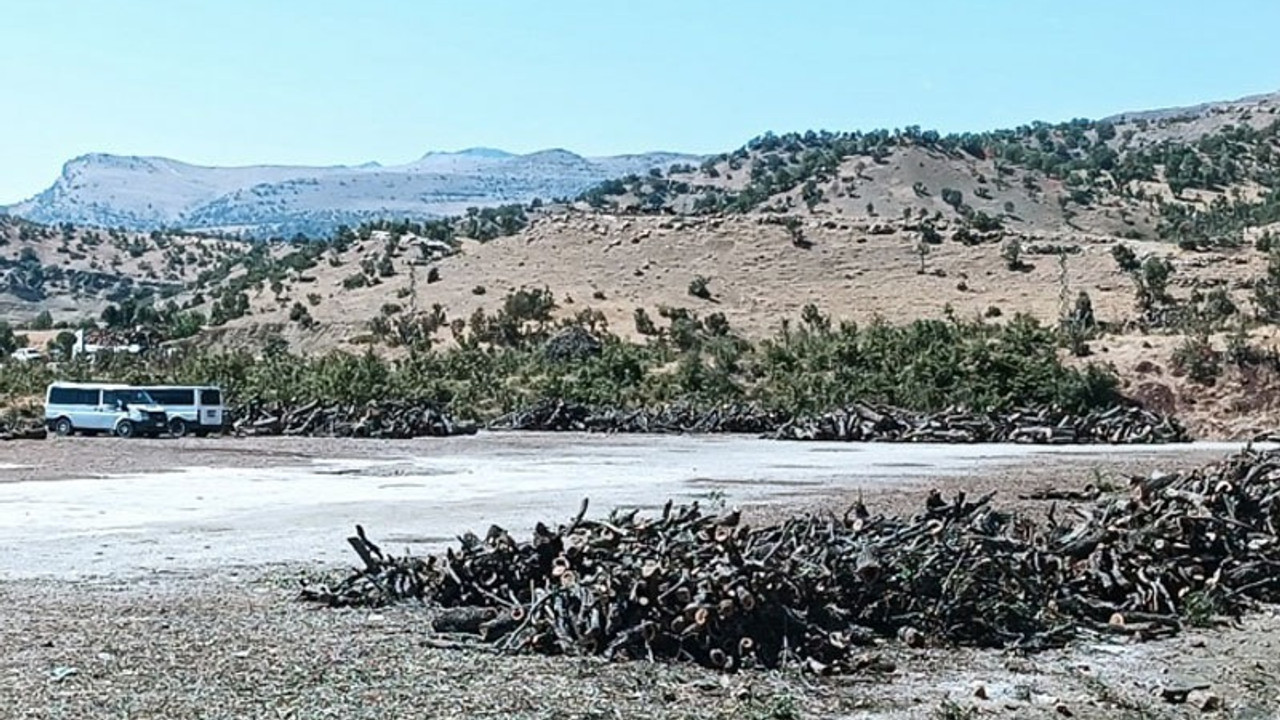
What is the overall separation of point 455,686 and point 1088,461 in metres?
24.3

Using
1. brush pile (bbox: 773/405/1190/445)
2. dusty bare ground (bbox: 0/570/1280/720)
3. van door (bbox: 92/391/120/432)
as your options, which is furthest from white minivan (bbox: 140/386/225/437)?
dusty bare ground (bbox: 0/570/1280/720)

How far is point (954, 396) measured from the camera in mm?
43812

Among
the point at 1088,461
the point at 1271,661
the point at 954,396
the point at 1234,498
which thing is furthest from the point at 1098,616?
the point at 954,396

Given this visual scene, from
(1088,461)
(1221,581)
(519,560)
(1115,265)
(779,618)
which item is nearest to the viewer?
(779,618)

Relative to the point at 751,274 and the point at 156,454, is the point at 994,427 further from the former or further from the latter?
the point at 751,274

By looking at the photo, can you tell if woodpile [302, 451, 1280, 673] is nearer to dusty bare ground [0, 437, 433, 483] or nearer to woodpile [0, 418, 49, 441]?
dusty bare ground [0, 437, 433, 483]

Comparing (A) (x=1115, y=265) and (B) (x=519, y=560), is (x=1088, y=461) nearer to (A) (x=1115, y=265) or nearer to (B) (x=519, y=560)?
(B) (x=519, y=560)

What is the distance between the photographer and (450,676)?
1048cm

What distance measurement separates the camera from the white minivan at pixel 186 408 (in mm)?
43250

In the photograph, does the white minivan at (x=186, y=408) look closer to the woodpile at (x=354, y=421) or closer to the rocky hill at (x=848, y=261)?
the woodpile at (x=354, y=421)

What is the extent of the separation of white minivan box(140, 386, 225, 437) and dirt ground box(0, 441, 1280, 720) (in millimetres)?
30199

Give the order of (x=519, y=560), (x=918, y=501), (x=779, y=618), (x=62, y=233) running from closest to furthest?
(x=779, y=618)
(x=519, y=560)
(x=918, y=501)
(x=62, y=233)

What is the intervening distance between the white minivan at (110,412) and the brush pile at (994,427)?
1612 cm

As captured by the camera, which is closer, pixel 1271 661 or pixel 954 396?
pixel 1271 661
